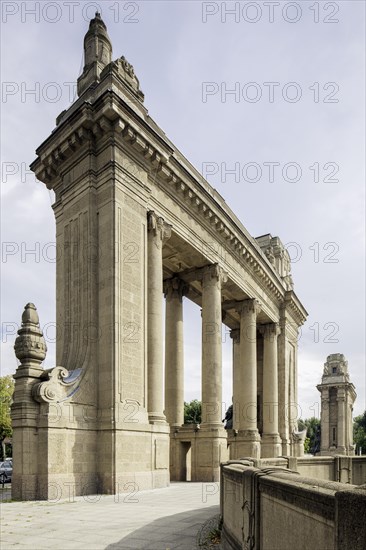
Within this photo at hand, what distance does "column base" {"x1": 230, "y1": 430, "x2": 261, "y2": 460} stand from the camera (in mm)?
37531

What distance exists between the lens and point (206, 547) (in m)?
9.96

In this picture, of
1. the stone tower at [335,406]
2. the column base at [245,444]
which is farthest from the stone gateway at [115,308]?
the stone tower at [335,406]

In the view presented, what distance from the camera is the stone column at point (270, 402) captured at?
44844 millimetres

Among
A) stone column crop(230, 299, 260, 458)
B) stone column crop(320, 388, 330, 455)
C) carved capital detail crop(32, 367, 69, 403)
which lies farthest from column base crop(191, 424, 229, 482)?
stone column crop(320, 388, 330, 455)

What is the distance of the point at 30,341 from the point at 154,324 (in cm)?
662

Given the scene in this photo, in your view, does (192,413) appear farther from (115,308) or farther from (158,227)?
(115,308)

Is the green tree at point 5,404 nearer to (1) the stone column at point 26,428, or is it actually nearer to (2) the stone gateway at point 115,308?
(2) the stone gateway at point 115,308

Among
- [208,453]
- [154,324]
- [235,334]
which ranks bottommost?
[208,453]

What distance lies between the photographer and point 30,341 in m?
20.2

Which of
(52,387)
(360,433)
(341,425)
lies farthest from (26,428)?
(360,433)

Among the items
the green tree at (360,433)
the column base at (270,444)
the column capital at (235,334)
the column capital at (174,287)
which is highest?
the column capital at (174,287)

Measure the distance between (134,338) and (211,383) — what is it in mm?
10999

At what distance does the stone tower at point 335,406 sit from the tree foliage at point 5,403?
56643 mm

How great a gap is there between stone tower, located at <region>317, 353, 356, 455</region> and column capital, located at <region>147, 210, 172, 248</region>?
76.5 meters
